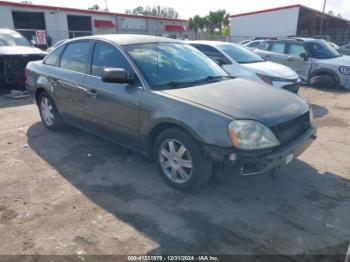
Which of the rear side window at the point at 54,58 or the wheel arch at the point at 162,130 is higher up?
the rear side window at the point at 54,58

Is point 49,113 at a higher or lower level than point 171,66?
lower

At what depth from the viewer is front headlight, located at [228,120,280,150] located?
2.99 metres

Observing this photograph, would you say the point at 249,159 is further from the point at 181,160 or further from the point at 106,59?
the point at 106,59

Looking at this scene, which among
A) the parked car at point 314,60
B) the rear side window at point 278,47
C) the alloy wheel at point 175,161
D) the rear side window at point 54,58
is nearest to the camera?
the alloy wheel at point 175,161

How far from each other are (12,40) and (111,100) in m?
7.98

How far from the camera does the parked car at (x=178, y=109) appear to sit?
3.05m

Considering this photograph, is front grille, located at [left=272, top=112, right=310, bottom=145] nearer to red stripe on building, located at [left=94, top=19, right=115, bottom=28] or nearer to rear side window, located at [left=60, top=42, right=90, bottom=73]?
rear side window, located at [left=60, top=42, right=90, bottom=73]

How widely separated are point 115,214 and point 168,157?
2.81 ft

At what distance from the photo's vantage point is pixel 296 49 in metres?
10.5

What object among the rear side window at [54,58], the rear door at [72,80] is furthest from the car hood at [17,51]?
the rear door at [72,80]

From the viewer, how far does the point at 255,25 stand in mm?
31719

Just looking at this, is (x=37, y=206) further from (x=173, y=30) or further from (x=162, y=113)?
(x=173, y=30)

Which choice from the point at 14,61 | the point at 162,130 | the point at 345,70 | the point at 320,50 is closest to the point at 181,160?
the point at 162,130

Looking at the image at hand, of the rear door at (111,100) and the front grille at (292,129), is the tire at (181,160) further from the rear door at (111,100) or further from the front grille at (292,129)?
the front grille at (292,129)
